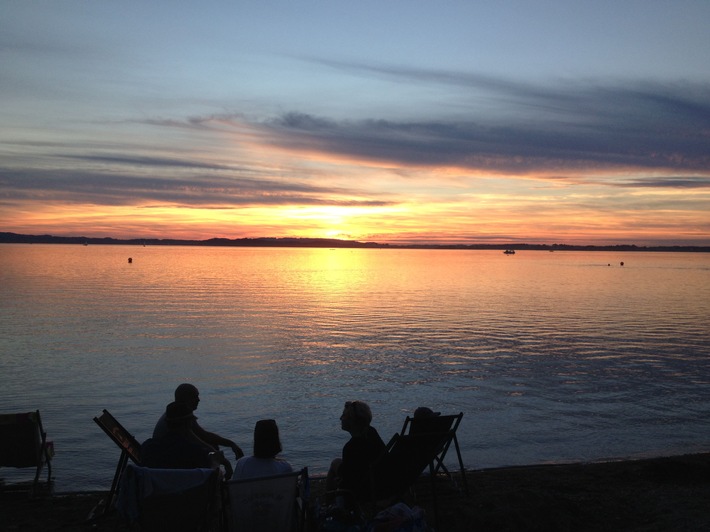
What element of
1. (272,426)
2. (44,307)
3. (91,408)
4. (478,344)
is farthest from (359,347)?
(44,307)

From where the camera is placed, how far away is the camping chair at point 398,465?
229 inches

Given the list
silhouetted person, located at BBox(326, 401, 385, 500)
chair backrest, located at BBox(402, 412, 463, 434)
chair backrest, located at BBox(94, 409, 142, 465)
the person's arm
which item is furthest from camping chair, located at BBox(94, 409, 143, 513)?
chair backrest, located at BBox(402, 412, 463, 434)

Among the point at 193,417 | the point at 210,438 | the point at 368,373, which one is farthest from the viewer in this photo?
the point at 368,373

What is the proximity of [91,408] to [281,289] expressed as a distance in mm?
39165

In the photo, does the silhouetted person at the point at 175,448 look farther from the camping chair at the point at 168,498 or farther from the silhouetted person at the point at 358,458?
the silhouetted person at the point at 358,458

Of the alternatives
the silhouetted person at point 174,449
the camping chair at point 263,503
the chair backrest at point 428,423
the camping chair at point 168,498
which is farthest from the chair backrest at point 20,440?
the chair backrest at point 428,423

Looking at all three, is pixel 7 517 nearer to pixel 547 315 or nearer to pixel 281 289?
pixel 547 315

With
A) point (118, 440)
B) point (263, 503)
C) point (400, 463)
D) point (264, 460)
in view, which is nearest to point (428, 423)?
point (400, 463)

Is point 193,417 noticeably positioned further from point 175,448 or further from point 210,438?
point 175,448

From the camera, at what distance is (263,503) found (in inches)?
195

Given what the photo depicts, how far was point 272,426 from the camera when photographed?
5281 mm

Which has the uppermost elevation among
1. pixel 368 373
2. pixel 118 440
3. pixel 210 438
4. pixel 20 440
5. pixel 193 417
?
pixel 193 417

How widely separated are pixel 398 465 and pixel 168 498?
204cm

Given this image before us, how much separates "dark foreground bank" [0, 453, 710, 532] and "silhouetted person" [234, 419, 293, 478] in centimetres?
121
